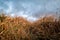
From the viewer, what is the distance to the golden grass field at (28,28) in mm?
6328

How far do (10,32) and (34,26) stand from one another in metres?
1.18

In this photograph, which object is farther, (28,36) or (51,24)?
(51,24)

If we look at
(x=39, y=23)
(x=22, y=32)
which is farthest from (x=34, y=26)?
(x=22, y=32)

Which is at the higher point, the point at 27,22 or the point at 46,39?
the point at 27,22

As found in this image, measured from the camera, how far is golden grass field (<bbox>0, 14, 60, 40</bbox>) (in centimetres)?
633

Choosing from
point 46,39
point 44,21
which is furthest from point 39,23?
point 46,39

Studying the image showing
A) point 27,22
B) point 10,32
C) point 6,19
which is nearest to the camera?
point 10,32

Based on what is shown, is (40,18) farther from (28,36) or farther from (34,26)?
(28,36)

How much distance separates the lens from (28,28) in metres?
7.02

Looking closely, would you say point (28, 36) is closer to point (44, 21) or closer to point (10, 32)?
point (10, 32)

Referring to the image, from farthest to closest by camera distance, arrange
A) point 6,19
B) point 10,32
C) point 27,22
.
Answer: point 27,22, point 6,19, point 10,32

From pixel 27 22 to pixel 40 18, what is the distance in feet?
1.44

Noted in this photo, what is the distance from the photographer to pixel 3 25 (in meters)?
6.47

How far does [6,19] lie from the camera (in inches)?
273
